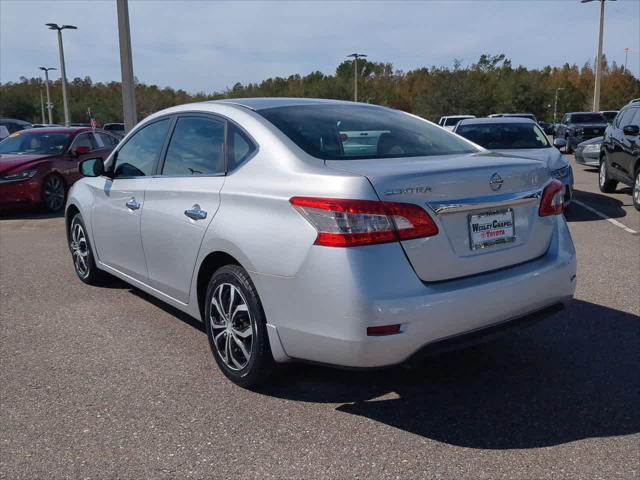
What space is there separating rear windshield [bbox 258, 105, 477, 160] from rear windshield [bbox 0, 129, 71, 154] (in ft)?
31.4

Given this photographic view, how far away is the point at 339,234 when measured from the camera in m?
3.00

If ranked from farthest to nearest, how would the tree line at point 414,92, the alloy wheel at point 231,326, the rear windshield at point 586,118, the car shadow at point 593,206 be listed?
the tree line at point 414,92, the rear windshield at point 586,118, the car shadow at point 593,206, the alloy wheel at point 231,326

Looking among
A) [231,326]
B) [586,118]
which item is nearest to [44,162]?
[231,326]

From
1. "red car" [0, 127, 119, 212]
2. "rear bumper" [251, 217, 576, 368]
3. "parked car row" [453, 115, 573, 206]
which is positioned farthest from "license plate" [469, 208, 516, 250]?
"red car" [0, 127, 119, 212]

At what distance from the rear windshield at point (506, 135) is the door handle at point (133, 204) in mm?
6733

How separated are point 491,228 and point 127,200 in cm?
274

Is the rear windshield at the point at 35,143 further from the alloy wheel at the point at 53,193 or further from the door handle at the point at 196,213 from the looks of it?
the door handle at the point at 196,213

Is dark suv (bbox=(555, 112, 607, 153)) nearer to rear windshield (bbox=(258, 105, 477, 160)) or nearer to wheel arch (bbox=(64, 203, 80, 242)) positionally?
wheel arch (bbox=(64, 203, 80, 242))

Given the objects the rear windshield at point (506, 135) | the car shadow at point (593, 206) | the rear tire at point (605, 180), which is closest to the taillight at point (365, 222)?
the car shadow at point (593, 206)

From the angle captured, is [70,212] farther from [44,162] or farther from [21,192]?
[44,162]

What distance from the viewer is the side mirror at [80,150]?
1241cm

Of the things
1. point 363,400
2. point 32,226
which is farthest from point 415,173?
point 32,226

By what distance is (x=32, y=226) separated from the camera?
10.5m

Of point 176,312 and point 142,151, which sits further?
point 176,312
